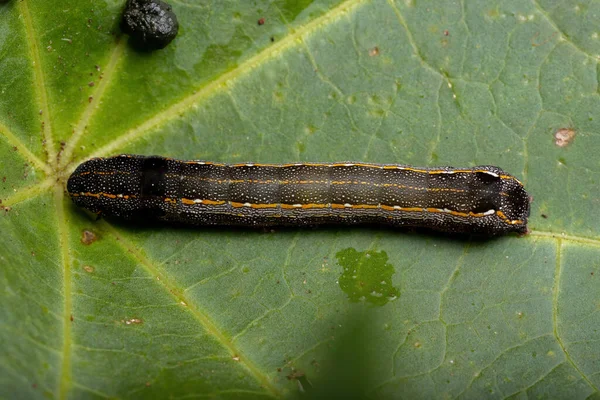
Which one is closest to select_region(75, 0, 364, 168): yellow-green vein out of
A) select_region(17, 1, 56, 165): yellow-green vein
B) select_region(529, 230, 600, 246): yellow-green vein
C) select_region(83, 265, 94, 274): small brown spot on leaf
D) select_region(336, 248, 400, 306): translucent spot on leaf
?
select_region(17, 1, 56, 165): yellow-green vein

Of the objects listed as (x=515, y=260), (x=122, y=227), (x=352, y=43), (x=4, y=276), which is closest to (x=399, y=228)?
(x=515, y=260)

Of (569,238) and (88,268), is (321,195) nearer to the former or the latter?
(88,268)

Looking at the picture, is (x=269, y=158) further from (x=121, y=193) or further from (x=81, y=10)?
(x=81, y=10)

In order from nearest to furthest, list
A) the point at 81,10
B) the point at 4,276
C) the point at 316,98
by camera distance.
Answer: the point at 4,276 → the point at 81,10 → the point at 316,98

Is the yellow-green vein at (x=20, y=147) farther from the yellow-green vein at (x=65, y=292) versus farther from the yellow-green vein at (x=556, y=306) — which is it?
the yellow-green vein at (x=556, y=306)

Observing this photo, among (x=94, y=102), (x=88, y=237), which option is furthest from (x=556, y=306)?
(x=94, y=102)

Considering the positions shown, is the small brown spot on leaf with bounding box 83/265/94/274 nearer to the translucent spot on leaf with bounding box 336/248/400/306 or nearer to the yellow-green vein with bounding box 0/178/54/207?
the yellow-green vein with bounding box 0/178/54/207
